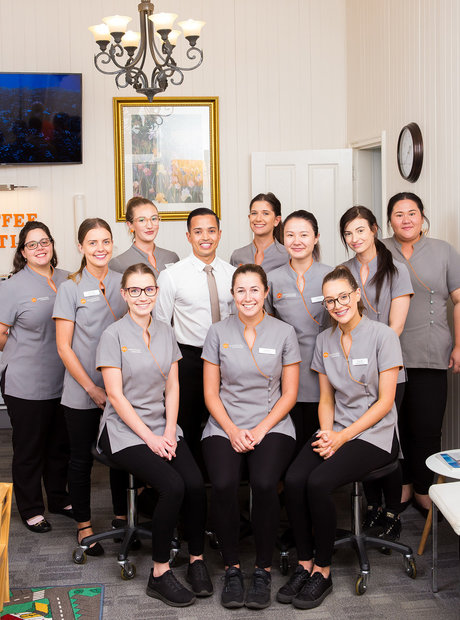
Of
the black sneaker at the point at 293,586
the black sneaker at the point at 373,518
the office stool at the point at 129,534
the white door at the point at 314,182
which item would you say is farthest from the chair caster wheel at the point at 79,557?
the white door at the point at 314,182

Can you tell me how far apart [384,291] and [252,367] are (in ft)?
2.17

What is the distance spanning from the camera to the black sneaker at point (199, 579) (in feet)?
8.82

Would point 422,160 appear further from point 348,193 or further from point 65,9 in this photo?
point 65,9

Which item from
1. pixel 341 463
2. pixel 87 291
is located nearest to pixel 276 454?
pixel 341 463

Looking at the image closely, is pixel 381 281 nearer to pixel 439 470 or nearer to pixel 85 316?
pixel 439 470

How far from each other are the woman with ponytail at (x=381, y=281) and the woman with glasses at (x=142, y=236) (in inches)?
35.9

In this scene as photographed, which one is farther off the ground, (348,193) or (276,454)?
(348,193)

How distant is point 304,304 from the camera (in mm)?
3010

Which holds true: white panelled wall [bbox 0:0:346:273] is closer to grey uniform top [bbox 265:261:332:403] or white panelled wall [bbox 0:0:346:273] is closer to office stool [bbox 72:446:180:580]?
grey uniform top [bbox 265:261:332:403]

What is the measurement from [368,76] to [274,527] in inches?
136

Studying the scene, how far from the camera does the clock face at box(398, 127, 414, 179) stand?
13.6 feet

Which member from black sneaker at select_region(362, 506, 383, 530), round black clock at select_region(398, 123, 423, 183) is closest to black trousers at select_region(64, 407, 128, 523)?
black sneaker at select_region(362, 506, 383, 530)

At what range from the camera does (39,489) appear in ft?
11.1

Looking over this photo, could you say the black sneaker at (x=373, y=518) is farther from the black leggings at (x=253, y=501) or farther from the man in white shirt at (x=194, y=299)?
the man in white shirt at (x=194, y=299)
